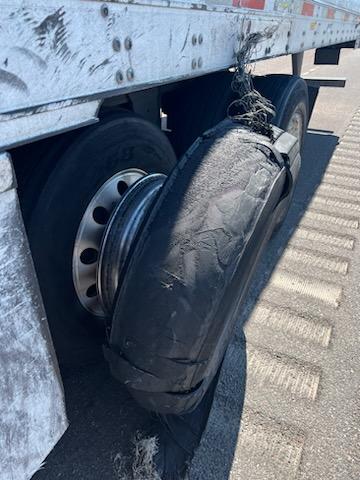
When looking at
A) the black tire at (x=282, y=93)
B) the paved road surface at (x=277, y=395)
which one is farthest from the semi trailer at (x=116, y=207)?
the black tire at (x=282, y=93)

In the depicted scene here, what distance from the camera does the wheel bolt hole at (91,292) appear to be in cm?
151

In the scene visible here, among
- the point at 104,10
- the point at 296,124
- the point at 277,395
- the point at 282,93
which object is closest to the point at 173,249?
the point at 104,10

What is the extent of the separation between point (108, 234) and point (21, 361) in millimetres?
554

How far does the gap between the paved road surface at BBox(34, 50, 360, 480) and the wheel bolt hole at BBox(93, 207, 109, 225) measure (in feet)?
2.42

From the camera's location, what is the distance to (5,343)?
0.92 metres

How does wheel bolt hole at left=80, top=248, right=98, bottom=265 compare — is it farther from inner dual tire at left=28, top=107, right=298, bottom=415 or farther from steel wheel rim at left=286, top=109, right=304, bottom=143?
A: steel wheel rim at left=286, top=109, right=304, bottom=143

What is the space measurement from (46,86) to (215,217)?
0.56 meters

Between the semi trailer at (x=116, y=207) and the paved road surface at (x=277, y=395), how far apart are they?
23cm

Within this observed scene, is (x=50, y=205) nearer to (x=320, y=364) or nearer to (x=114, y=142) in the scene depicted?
(x=114, y=142)

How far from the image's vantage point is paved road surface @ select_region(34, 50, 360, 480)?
4.97 ft

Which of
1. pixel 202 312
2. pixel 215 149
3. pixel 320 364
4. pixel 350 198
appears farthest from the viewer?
pixel 350 198

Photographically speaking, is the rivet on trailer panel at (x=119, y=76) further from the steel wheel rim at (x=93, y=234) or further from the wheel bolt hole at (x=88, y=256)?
the wheel bolt hole at (x=88, y=256)

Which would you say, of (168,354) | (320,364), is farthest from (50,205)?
(320,364)

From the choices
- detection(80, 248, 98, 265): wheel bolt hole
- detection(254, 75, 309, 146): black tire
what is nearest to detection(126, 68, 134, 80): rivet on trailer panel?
detection(80, 248, 98, 265): wheel bolt hole
